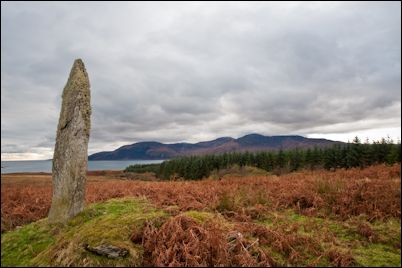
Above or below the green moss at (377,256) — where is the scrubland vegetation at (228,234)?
above

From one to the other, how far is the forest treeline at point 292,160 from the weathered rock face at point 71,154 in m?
41.7

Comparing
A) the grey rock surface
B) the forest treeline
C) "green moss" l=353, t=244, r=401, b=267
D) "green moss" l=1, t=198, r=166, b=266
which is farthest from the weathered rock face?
the forest treeline

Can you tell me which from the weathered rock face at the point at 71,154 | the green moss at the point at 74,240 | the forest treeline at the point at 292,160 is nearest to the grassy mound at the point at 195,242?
the green moss at the point at 74,240

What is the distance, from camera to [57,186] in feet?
26.9

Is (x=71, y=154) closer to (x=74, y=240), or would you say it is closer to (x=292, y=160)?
(x=74, y=240)

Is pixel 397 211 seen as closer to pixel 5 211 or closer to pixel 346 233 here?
pixel 346 233

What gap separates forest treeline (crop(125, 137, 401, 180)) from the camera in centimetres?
5266

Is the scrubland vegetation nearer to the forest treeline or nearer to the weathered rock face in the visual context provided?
the weathered rock face

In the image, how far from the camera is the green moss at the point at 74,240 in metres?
5.95

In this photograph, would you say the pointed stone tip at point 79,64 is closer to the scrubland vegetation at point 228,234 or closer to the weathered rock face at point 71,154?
the weathered rock face at point 71,154

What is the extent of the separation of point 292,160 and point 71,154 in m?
69.6

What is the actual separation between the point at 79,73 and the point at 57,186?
3257 mm

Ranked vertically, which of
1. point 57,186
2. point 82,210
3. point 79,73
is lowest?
point 82,210

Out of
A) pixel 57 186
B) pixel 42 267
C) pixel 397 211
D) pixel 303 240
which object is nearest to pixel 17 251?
pixel 42 267
